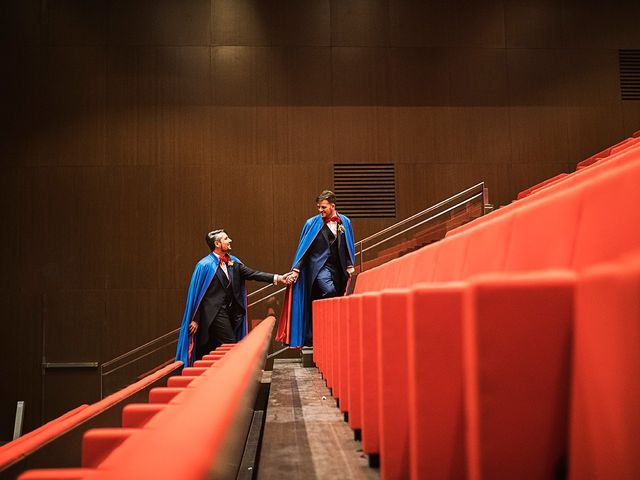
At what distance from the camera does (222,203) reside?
5.58 ft

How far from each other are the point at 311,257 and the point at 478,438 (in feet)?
3.39

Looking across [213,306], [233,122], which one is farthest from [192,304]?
[233,122]

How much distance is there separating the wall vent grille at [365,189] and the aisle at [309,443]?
116cm

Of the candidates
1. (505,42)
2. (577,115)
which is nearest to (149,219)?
(505,42)

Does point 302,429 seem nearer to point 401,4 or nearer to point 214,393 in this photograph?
point 214,393

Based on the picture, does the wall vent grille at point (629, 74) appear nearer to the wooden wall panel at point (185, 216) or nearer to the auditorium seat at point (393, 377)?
the wooden wall panel at point (185, 216)

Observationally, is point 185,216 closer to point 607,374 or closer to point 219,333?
point 219,333

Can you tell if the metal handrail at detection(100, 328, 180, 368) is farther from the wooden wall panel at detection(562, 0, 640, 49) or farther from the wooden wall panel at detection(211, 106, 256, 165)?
the wooden wall panel at detection(562, 0, 640, 49)

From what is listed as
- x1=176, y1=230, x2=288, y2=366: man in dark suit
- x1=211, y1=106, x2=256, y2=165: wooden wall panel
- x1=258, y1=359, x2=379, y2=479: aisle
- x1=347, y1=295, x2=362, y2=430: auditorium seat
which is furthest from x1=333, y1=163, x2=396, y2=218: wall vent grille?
x1=347, y1=295, x2=362, y2=430: auditorium seat

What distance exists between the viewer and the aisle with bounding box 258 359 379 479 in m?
0.29

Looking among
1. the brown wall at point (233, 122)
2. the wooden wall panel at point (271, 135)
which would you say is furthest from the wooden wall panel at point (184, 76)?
the wooden wall panel at point (271, 135)

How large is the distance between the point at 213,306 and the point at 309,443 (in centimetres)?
95

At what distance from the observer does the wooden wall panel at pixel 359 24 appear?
5.71 feet

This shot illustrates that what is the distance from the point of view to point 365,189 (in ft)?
5.69
